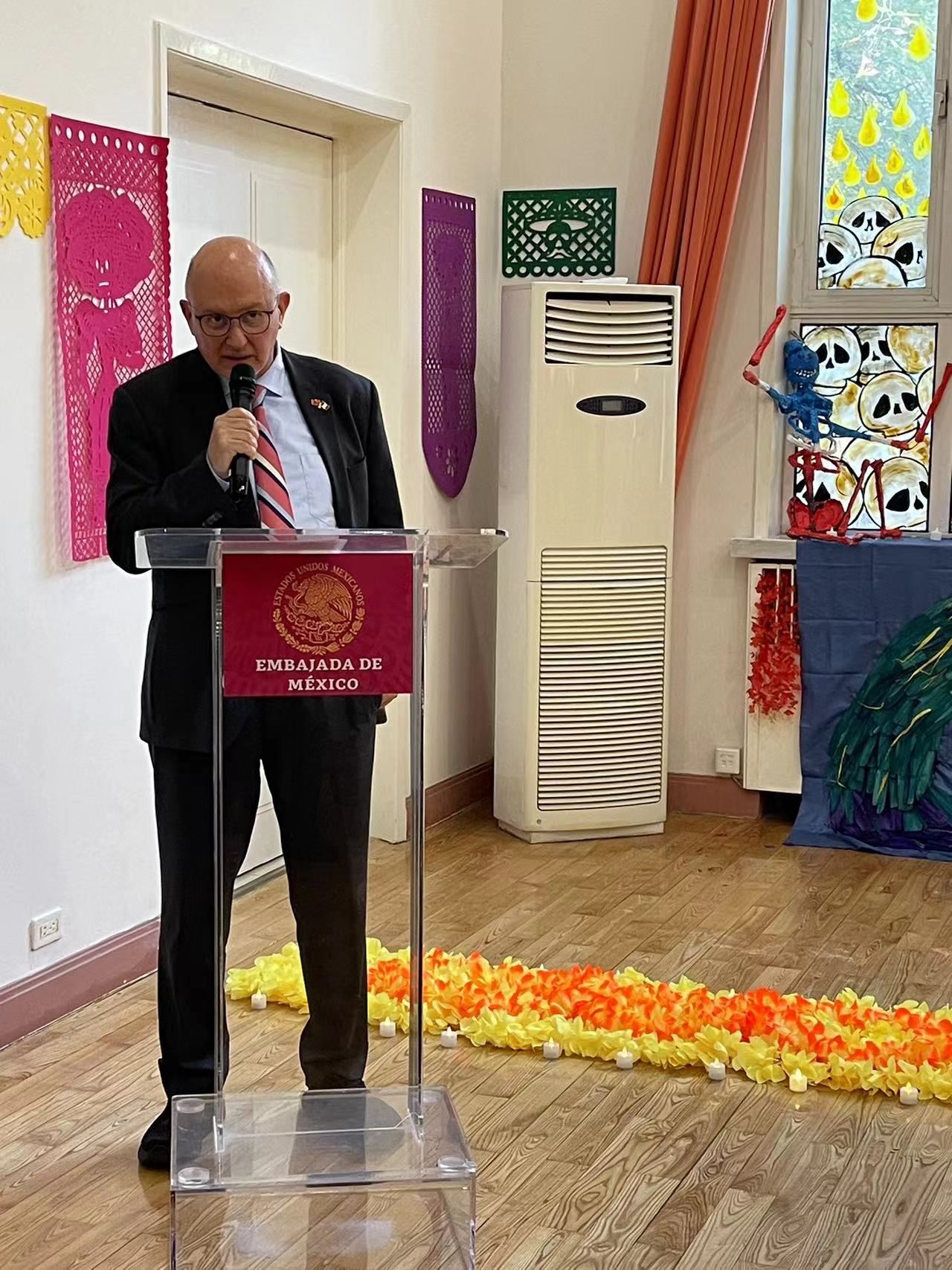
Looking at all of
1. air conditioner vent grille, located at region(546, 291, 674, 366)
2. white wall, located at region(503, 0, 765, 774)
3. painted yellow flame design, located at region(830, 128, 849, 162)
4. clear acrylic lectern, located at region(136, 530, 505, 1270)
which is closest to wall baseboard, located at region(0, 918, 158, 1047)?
clear acrylic lectern, located at region(136, 530, 505, 1270)

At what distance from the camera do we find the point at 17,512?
3195mm

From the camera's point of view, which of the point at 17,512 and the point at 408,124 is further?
the point at 408,124

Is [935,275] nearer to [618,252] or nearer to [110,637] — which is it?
[618,252]

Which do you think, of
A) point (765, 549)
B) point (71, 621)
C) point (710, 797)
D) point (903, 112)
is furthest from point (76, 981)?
point (903, 112)

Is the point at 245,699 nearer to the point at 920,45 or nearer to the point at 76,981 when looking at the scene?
the point at 76,981

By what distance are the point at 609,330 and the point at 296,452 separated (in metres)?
2.53

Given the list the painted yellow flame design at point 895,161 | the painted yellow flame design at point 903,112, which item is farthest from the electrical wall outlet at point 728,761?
the painted yellow flame design at point 903,112

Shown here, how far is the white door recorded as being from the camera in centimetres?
388

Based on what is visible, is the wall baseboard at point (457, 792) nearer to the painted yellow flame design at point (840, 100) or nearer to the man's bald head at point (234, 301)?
the painted yellow flame design at point (840, 100)

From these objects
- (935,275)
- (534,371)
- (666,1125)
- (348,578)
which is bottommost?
(666,1125)

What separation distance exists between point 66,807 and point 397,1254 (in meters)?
1.57

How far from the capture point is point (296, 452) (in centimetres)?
241

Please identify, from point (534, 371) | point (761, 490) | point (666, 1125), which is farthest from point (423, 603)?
point (761, 490)

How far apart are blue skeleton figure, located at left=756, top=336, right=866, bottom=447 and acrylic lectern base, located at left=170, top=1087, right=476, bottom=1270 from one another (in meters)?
3.28
